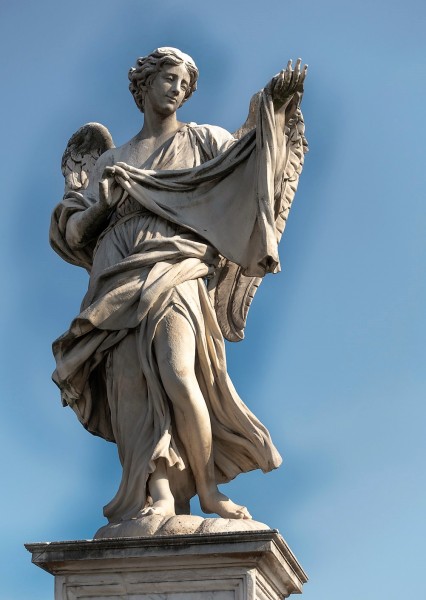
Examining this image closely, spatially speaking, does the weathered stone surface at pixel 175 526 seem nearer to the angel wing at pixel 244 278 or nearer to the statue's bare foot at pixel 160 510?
the statue's bare foot at pixel 160 510

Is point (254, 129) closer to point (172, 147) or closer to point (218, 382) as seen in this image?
point (172, 147)

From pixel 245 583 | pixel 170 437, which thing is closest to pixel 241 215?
pixel 170 437

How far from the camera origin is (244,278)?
480 inches

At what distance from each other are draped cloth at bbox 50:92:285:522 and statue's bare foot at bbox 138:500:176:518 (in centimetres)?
16

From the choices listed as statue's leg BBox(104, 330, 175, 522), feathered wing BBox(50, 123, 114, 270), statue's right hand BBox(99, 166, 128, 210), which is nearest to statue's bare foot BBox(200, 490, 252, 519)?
statue's leg BBox(104, 330, 175, 522)

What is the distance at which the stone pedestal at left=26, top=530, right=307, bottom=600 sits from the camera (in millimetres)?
10281

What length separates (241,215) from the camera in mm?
11711

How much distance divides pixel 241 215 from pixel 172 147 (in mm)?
941

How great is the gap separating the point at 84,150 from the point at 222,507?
362cm

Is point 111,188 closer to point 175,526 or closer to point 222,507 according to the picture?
point 222,507

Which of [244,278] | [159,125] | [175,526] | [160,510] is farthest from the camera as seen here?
[159,125]

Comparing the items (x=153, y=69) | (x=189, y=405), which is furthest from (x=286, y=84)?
(x=189, y=405)

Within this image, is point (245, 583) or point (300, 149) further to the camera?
point (300, 149)

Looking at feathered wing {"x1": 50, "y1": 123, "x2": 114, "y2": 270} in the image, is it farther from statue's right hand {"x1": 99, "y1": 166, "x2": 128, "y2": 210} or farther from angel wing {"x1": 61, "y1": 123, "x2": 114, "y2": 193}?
statue's right hand {"x1": 99, "y1": 166, "x2": 128, "y2": 210}
